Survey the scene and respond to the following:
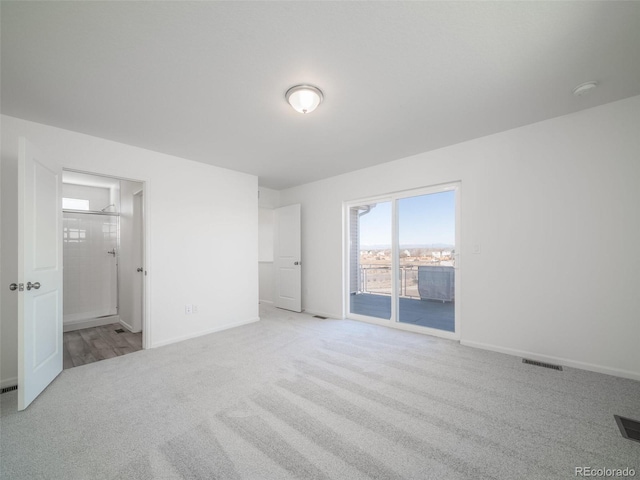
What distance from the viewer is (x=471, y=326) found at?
3.27m

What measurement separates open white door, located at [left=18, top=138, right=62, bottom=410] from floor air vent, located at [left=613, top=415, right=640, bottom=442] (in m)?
4.27

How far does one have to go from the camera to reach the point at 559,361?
8.82 feet

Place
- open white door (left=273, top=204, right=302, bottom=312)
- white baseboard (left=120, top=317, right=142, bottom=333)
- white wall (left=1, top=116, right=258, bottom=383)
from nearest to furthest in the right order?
white wall (left=1, top=116, right=258, bottom=383) < white baseboard (left=120, top=317, right=142, bottom=333) < open white door (left=273, top=204, right=302, bottom=312)

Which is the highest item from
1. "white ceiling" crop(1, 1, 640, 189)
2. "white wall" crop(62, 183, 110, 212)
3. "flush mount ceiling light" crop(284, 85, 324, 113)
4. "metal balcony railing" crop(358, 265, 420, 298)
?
"white ceiling" crop(1, 1, 640, 189)

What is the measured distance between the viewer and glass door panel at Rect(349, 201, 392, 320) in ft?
13.9

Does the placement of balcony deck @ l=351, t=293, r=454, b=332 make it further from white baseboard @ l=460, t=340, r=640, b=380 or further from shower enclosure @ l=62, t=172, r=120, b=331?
shower enclosure @ l=62, t=172, r=120, b=331

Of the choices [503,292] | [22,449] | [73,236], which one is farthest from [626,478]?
[73,236]

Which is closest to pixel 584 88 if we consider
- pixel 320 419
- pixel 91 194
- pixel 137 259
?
pixel 320 419

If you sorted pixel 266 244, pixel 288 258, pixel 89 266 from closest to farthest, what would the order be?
1. pixel 89 266
2. pixel 288 258
3. pixel 266 244

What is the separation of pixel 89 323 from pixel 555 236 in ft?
21.9

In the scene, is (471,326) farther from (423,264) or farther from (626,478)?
(626,478)

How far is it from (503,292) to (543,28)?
2.50 meters

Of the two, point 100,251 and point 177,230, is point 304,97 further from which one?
point 100,251

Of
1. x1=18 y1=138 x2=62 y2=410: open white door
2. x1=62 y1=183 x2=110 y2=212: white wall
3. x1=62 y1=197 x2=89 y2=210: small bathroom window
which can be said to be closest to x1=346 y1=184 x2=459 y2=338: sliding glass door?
→ x1=18 y1=138 x2=62 y2=410: open white door
